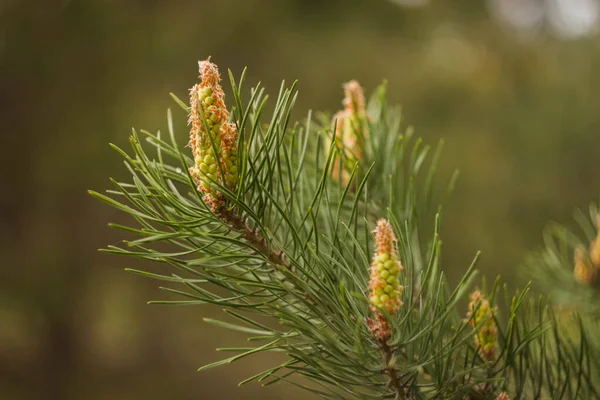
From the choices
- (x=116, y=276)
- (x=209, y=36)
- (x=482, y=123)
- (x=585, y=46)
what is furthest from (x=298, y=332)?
(x=585, y=46)

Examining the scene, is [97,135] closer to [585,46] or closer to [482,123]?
[482,123]

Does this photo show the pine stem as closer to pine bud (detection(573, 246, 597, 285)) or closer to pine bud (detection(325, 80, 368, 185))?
pine bud (detection(325, 80, 368, 185))

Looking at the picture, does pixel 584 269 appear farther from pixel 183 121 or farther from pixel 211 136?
pixel 183 121

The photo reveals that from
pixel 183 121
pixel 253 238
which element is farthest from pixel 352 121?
pixel 183 121

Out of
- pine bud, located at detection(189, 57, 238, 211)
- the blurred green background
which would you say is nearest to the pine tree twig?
pine bud, located at detection(189, 57, 238, 211)

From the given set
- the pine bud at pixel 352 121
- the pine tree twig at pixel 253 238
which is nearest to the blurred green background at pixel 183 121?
the pine bud at pixel 352 121

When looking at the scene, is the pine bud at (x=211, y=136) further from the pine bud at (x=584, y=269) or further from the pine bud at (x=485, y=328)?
the pine bud at (x=584, y=269)
